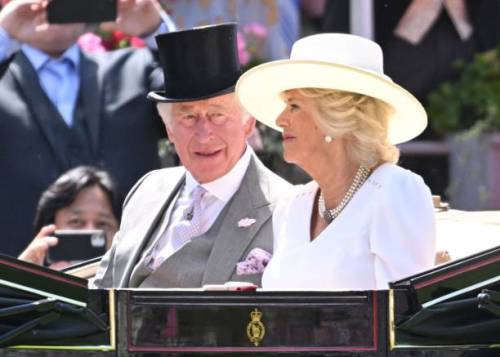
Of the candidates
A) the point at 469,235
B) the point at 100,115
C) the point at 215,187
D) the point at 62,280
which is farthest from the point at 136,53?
the point at 62,280

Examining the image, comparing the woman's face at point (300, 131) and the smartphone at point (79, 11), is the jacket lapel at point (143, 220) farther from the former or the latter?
the smartphone at point (79, 11)

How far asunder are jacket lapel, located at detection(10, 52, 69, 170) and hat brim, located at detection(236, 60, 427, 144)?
1.94m

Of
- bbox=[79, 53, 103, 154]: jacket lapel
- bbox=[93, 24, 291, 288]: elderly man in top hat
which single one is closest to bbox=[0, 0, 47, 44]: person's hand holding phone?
bbox=[79, 53, 103, 154]: jacket lapel

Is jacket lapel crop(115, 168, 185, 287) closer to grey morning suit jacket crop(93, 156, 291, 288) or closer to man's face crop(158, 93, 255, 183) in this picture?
grey morning suit jacket crop(93, 156, 291, 288)

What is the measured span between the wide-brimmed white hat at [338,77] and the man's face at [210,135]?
0.36 meters

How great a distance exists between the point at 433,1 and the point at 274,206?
3.83m

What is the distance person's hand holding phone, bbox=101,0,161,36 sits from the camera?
23.3 ft

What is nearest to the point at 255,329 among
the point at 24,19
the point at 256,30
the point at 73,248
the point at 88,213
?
the point at 73,248

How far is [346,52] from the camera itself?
4.95 meters

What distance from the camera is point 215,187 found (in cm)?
552

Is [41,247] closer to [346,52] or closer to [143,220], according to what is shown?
[143,220]

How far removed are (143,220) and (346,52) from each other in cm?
101

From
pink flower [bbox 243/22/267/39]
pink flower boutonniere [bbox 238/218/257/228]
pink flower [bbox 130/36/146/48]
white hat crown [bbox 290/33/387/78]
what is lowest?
pink flower boutonniere [bbox 238/218/257/228]

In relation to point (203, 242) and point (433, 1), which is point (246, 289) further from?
point (433, 1)
